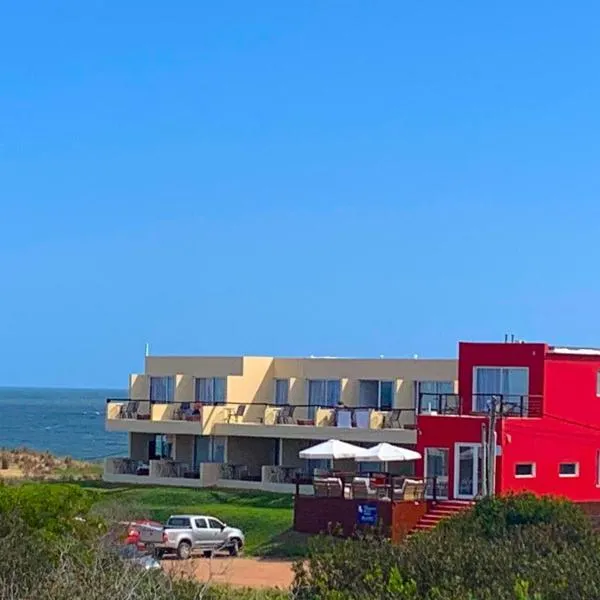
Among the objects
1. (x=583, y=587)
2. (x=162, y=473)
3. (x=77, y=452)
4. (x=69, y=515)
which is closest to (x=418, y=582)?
(x=583, y=587)

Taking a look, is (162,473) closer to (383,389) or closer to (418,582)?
(383,389)

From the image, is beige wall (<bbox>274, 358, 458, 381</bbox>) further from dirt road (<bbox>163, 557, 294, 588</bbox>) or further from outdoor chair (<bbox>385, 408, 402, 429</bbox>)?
dirt road (<bbox>163, 557, 294, 588</bbox>)

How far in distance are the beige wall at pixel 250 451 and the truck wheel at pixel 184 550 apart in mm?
11149

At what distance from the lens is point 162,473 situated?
53.6 metres

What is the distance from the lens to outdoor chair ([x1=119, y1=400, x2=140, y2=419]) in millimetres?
55594

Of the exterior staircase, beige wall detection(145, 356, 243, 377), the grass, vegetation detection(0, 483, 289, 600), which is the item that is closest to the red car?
the grass

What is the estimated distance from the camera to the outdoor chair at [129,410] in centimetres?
5559

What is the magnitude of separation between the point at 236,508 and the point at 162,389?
389 inches

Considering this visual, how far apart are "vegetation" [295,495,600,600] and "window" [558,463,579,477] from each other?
19538mm

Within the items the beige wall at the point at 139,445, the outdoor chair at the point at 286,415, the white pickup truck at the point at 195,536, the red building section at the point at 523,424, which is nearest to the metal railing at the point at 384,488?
the red building section at the point at 523,424

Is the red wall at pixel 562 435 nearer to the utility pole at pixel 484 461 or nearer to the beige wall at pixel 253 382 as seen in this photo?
the utility pole at pixel 484 461

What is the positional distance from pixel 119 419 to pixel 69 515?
2619cm

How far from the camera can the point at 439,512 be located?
41281 mm

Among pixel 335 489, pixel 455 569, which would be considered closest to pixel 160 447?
pixel 335 489
